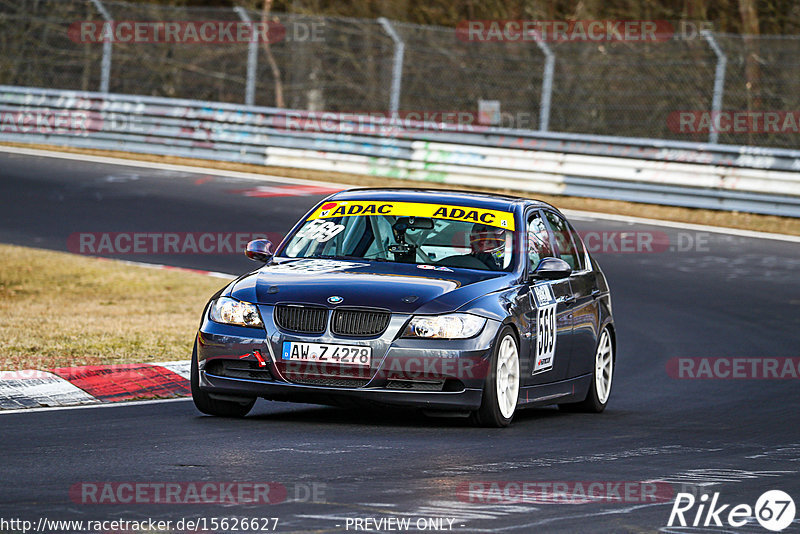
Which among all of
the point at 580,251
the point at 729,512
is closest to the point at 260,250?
the point at 580,251

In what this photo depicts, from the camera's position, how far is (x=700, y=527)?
19.3 feet

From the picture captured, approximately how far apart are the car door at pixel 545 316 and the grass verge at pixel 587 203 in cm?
1188

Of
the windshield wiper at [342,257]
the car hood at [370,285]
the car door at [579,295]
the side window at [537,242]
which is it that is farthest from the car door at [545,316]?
the windshield wiper at [342,257]

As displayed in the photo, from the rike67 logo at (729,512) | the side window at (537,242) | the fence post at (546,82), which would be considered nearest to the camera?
the rike67 logo at (729,512)

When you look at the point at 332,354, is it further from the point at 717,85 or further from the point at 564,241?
the point at 717,85

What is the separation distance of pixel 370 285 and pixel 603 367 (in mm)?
2807

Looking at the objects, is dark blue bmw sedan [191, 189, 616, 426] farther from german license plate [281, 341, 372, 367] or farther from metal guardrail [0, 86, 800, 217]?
metal guardrail [0, 86, 800, 217]

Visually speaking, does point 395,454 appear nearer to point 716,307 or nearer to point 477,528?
point 477,528

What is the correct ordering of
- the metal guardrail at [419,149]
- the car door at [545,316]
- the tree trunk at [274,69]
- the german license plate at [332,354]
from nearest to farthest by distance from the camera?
the german license plate at [332,354] → the car door at [545,316] → the metal guardrail at [419,149] → the tree trunk at [274,69]

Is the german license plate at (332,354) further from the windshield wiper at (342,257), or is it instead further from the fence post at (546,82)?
the fence post at (546,82)

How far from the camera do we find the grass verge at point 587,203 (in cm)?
2177

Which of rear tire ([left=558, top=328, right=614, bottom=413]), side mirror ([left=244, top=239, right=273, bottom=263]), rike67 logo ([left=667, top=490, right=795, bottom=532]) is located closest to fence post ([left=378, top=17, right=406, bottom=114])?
rear tire ([left=558, top=328, right=614, bottom=413])

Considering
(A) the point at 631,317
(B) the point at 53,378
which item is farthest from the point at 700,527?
(A) the point at 631,317

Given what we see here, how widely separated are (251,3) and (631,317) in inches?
1000
